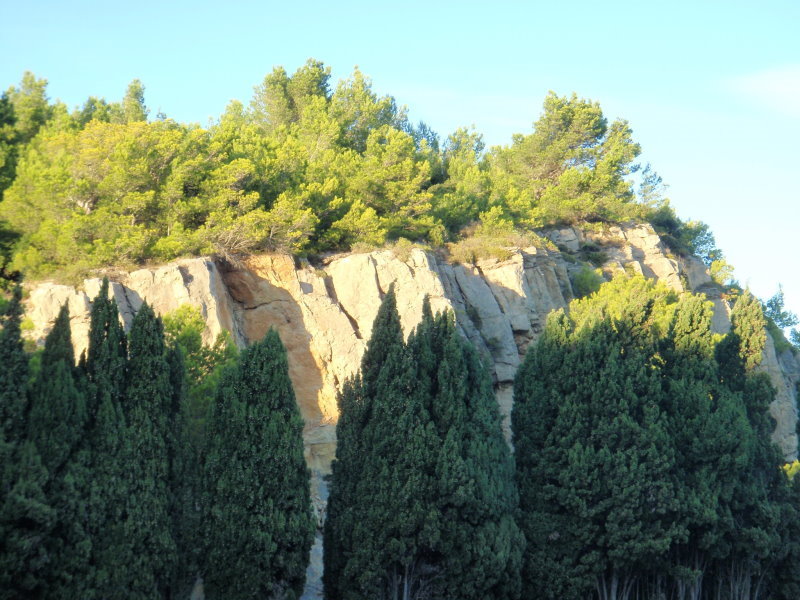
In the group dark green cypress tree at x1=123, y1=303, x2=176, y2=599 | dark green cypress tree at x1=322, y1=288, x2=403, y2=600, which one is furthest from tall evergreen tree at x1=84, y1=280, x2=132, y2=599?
dark green cypress tree at x1=322, y1=288, x2=403, y2=600

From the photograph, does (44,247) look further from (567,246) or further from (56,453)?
(567,246)

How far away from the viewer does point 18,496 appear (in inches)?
513

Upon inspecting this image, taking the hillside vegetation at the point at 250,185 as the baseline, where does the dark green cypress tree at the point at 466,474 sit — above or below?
below

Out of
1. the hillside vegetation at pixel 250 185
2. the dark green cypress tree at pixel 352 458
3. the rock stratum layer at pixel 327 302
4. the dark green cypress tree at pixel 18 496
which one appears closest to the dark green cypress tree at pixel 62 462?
the dark green cypress tree at pixel 18 496

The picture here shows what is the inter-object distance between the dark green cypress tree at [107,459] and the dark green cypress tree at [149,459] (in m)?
0.11

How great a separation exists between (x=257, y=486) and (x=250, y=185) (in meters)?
12.6

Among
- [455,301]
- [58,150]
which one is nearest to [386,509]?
[455,301]

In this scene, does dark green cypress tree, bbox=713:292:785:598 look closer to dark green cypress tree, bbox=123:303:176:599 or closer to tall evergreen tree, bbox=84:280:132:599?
dark green cypress tree, bbox=123:303:176:599

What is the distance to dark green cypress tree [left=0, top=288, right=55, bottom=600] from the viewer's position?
13.0 meters

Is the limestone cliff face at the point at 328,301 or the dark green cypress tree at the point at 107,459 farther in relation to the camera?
the limestone cliff face at the point at 328,301

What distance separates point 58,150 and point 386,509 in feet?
43.0

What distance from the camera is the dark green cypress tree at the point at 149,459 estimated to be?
14523 mm

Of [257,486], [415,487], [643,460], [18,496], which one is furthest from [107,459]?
[643,460]

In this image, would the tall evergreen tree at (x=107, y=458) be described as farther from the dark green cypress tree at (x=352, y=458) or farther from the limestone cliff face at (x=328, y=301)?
the dark green cypress tree at (x=352, y=458)
